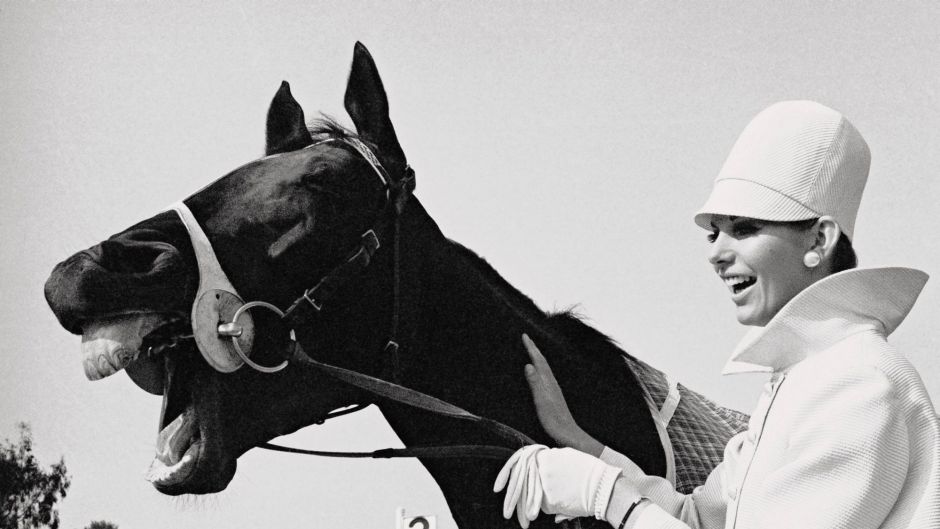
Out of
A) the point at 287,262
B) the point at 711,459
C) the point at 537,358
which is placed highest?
the point at 287,262

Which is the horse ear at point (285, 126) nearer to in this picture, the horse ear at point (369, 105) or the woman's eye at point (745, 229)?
the horse ear at point (369, 105)

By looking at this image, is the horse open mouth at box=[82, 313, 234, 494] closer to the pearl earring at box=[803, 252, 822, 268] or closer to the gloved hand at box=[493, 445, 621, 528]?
the gloved hand at box=[493, 445, 621, 528]

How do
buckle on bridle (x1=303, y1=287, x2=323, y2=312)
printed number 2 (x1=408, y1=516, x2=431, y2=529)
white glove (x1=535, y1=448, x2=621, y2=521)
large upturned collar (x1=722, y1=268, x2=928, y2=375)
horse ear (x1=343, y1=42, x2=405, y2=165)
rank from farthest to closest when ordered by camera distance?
printed number 2 (x1=408, y1=516, x2=431, y2=529)
horse ear (x1=343, y1=42, x2=405, y2=165)
buckle on bridle (x1=303, y1=287, x2=323, y2=312)
white glove (x1=535, y1=448, x2=621, y2=521)
large upturned collar (x1=722, y1=268, x2=928, y2=375)

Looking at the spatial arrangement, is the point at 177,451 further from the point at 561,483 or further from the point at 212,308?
the point at 561,483

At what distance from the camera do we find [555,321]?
167 centimetres

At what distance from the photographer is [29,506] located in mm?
3230

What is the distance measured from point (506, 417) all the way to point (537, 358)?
104mm

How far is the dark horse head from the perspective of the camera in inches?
52.0

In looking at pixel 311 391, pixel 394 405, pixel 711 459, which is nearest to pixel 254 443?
pixel 311 391

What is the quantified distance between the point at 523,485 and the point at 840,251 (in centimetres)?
50

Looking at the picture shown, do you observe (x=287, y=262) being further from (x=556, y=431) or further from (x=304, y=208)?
(x=556, y=431)

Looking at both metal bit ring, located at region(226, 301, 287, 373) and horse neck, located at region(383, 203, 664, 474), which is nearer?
metal bit ring, located at region(226, 301, 287, 373)

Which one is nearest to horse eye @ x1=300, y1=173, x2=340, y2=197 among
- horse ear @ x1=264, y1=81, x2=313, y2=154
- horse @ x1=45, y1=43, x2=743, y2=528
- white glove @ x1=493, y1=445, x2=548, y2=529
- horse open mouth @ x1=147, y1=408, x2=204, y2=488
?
horse @ x1=45, y1=43, x2=743, y2=528

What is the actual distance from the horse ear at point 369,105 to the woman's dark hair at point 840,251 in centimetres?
68
